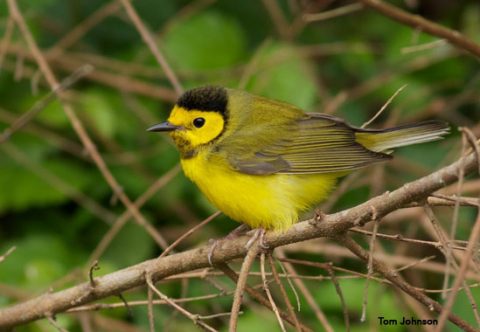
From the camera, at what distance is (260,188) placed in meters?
3.21

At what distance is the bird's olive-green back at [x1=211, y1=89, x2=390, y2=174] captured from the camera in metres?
3.27

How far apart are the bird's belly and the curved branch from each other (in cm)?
18

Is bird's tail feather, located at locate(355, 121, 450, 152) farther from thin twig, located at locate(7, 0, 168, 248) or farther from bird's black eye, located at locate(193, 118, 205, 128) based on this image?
thin twig, located at locate(7, 0, 168, 248)

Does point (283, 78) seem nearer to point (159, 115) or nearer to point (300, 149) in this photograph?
point (159, 115)

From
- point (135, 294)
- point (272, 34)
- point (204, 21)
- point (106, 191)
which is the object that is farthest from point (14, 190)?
point (272, 34)

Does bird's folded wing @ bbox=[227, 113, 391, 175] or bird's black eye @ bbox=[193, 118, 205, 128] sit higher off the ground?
bird's black eye @ bbox=[193, 118, 205, 128]

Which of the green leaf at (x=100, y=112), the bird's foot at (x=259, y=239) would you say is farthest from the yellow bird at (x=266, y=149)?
the green leaf at (x=100, y=112)

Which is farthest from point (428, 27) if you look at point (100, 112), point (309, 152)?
point (100, 112)

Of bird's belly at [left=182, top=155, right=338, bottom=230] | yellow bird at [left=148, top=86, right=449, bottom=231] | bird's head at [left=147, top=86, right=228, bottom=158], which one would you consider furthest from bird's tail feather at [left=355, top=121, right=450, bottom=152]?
bird's head at [left=147, top=86, right=228, bottom=158]

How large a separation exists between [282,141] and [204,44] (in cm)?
177

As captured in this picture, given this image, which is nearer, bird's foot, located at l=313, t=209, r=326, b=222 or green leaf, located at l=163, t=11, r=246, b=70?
bird's foot, located at l=313, t=209, r=326, b=222

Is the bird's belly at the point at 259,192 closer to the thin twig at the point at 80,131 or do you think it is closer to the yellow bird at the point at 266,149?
the yellow bird at the point at 266,149

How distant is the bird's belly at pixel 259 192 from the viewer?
10.1 ft

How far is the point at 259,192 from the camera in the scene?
3.19 m
